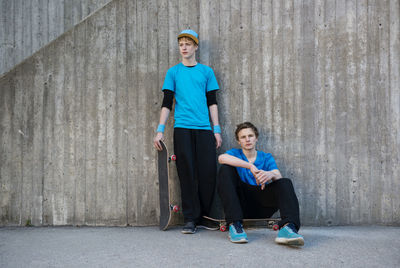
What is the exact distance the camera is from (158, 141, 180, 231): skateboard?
114 inches

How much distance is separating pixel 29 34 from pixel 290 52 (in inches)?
185

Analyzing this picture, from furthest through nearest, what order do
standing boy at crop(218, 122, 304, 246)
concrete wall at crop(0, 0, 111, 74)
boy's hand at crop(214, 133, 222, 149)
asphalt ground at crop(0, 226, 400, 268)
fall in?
concrete wall at crop(0, 0, 111, 74) < boy's hand at crop(214, 133, 222, 149) < standing boy at crop(218, 122, 304, 246) < asphalt ground at crop(0, 226, 400, 268)

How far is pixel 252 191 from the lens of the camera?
2.68 metres

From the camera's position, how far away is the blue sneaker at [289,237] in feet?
7.09

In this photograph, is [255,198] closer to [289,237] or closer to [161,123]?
[289,237]

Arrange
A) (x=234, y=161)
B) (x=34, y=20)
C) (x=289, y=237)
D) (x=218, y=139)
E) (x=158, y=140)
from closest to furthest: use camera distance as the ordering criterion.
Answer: (x=289, y=237) → (x=234, y=161) → (x=158, y=140) → (x=218, y=139) → (x=34, y=20)

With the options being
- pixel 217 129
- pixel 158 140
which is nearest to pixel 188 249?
pixel 158 140

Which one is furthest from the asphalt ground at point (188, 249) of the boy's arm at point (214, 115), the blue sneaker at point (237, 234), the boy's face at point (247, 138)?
the boy's arm at point (214, 115)

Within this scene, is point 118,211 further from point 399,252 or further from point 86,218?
point 399,252

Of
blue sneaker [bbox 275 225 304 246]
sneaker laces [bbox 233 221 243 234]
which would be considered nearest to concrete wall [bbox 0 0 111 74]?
sneaker laces [bbox 233 221 243 234]

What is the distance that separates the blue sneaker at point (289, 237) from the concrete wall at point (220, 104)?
37.8 inches

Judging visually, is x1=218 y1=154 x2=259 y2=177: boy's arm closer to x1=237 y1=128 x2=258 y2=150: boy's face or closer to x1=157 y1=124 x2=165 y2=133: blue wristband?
x1=237 y1=128 x2=258 y2=150: boy's face

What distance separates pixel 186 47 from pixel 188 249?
172cm

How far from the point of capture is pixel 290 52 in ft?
10.5
